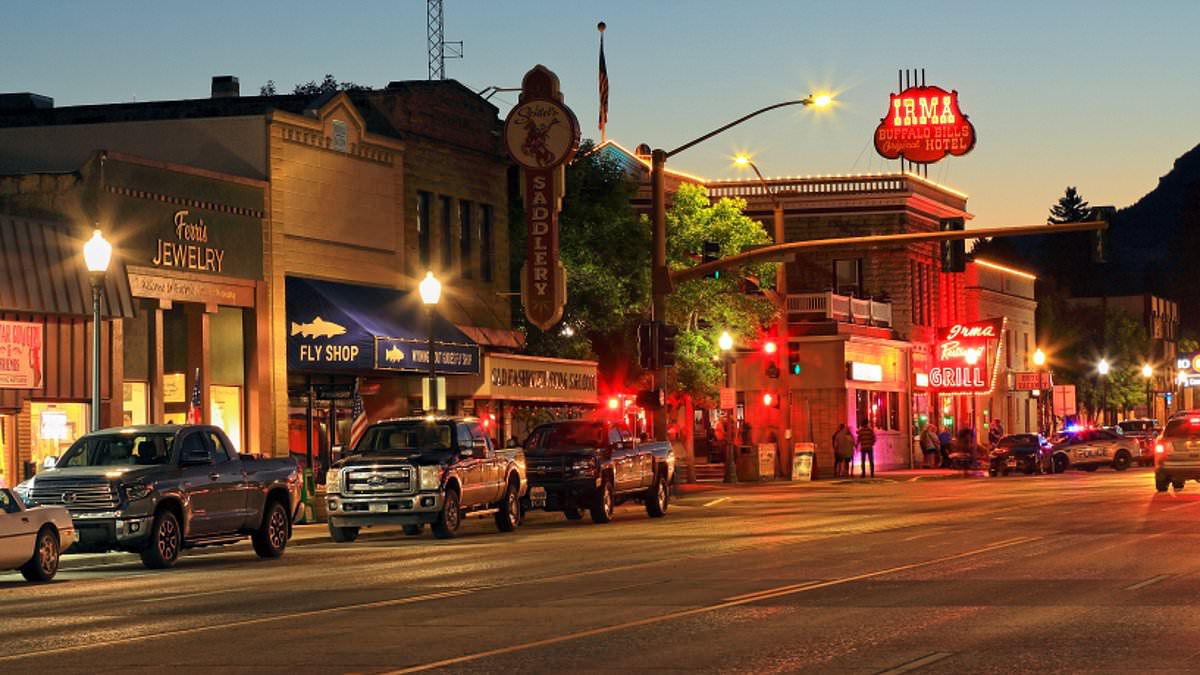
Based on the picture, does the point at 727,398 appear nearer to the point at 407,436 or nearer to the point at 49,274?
the point at 407,436

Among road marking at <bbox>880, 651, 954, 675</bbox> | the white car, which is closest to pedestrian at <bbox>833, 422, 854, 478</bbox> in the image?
the white car

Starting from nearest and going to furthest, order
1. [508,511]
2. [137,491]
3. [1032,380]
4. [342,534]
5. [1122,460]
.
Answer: [137,491]
[342,534]
[508,511]
[1122,460]
[1032,380]

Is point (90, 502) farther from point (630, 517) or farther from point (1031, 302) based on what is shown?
point (1031, 302)

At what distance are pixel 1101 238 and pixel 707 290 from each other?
20.7 meters

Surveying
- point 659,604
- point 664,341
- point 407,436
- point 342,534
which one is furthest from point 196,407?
point 659,604

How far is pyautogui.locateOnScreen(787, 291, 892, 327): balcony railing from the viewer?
69625 millimetres

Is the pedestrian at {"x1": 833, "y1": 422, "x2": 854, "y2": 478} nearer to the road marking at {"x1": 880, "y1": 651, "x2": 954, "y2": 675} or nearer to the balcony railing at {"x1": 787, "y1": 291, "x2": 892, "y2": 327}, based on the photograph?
the balcony railing at {"x1": 787, "y1": 291, "x2": 892, "y2": 327}

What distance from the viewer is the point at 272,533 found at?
2853 centimetres

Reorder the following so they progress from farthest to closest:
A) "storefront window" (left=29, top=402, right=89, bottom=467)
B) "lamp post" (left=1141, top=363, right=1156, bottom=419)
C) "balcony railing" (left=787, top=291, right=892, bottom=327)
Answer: "lamp post" (left=1141, top=363, right=1156, bottom=419) → "balcony railing" (left=787, top=291, right=892, bottom=327) → "storefront window" (left=29, top=402, right=89, bottom=467)

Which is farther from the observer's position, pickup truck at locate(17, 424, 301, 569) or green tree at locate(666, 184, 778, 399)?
green tree at locate(666, 184, 778, 399)

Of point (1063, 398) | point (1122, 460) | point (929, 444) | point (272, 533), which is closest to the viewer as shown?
point (272, 533)

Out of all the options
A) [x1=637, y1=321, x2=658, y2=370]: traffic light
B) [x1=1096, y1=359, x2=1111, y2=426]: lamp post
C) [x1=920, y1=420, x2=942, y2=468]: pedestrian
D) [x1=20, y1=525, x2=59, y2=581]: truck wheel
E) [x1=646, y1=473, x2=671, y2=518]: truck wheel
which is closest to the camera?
[x1=20, y1=525, x2=59, y2=581]: truck wheel

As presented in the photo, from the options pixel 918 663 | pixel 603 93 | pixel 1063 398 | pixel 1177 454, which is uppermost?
pixel 603 93

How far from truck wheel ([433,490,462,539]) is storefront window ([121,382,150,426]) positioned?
850cm
